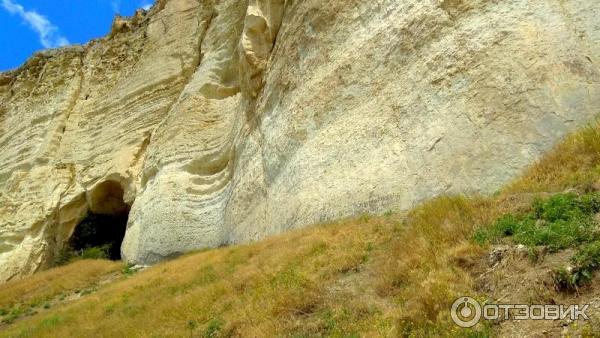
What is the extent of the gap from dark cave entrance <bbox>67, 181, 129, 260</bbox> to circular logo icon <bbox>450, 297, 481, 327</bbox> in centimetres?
1900

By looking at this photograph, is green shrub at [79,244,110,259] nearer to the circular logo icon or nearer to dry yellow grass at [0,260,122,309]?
dry yellow grass at [0,260,122,309]

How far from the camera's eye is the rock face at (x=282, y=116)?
8.11 metres

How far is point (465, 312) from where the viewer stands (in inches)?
174

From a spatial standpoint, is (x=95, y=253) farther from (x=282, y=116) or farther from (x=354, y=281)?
(x=354, y=281)

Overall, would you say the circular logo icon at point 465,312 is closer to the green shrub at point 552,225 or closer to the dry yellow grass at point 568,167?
the green shrub at point 552,225

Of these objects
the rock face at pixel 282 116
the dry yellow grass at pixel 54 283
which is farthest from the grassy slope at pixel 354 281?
the dry yellow grass at pixel 54 283

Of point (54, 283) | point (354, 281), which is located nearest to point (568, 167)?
point (354, 281)

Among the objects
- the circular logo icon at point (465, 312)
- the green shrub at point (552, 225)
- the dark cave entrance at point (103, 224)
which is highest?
the dark cave entrance at point (103, 224)

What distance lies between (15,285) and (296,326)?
14.9 meters

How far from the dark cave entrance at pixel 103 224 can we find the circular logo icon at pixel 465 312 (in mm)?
19003

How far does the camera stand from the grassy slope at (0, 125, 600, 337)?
499 cm

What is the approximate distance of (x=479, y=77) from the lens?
333 inches

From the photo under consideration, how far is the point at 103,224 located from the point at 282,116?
508 inches

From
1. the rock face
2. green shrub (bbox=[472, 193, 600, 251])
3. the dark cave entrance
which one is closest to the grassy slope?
green shrub (bbox=[472, 193, 600, 251])
